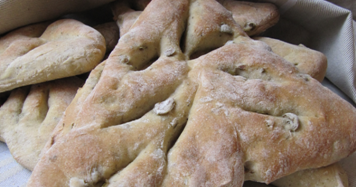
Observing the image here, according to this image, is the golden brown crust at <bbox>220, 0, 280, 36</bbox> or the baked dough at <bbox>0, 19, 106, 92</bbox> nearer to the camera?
the baked dough at <bbox>0, 19, 106, 92</bbox>

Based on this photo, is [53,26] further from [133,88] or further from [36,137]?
[133,88]

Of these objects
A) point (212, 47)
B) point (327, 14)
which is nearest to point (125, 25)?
point (212, 47)

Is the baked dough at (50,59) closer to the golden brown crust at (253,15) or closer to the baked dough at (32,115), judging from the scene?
the baked dough at (32,115)

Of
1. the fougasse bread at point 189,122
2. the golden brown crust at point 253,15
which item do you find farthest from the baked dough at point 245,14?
the fougasse bread at point 189,122

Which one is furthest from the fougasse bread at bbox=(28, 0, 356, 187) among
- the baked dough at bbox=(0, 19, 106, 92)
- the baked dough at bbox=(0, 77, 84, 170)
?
the baked dough at bbox=(0, 77, 84, 170)

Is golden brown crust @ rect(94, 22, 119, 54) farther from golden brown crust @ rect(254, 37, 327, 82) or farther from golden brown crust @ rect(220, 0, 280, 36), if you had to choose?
golden brown crust @ rect(254, 37, 327, 82)
